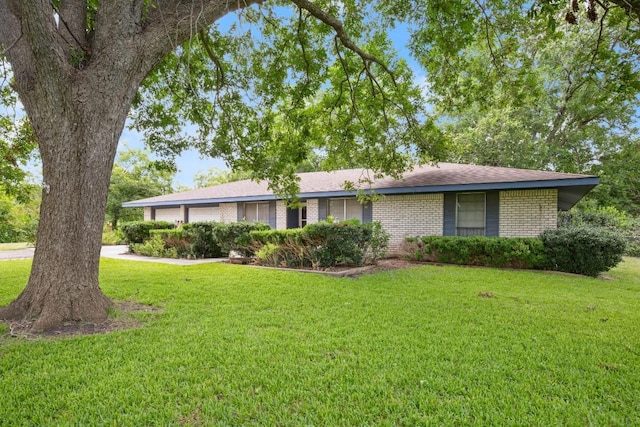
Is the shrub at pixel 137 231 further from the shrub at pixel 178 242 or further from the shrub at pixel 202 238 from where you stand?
the shrub at pixel 202 238

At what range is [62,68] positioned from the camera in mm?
4242

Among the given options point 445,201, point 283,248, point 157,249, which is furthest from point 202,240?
point 445,201

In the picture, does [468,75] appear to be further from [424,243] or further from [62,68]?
[62,68]

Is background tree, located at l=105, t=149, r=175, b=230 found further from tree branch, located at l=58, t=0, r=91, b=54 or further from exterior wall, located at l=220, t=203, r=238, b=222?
tree branch, located at l=58, t=0, r=91, b=54

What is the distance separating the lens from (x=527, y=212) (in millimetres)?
10680

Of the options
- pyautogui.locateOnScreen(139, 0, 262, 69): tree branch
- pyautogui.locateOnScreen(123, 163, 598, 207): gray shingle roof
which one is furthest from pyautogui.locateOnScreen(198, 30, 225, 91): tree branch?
pyautogui.locateOnScreen(123, 163, 598, 207): gray shingle roof

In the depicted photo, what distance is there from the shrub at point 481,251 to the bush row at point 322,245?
159 cm

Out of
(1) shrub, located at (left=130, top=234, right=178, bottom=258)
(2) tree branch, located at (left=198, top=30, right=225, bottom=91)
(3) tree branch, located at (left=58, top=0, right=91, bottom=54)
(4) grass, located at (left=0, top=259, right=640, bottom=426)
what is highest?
(2) tree branch, located at (left=198, top=30, right=225, bottom=91)

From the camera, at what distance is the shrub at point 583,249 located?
28.6 feet

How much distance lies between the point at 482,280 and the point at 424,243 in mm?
3217

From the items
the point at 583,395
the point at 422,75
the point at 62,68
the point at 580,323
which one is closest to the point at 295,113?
the point at 422,75

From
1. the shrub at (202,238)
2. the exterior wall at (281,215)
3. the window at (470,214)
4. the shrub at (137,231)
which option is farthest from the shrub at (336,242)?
the shrub at (137,231)

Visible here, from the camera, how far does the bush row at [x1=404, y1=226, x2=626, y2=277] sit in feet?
28.8

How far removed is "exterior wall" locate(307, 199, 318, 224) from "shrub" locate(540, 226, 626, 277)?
330 inches
